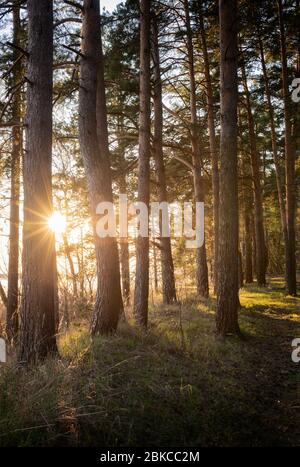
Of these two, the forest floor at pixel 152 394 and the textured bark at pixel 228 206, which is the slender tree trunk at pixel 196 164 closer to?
the textured bark at pixel 228 206

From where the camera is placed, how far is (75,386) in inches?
165

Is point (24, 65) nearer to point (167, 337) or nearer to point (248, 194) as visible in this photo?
point (167, 337)

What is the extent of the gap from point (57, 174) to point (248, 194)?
13520mm

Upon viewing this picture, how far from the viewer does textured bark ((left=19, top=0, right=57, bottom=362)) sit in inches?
204

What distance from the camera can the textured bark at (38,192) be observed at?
5172 millimetres

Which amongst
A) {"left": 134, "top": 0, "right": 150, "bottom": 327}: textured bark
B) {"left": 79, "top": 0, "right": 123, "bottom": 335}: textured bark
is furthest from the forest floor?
{"left": 134, "top": 0, "right": 150, "bottom": 327}: textured bark

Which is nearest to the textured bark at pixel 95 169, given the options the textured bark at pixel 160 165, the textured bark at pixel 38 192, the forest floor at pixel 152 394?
the forest floor at pixel 152 394

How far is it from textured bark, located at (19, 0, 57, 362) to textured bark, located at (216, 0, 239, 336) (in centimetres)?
393

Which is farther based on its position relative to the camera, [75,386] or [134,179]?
[134,179]

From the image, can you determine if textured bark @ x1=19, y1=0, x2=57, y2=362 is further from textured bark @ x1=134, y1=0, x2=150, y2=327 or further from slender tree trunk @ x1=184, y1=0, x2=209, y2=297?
slender tree trunk @ x1=184, y1=0, x2=209, y2=297

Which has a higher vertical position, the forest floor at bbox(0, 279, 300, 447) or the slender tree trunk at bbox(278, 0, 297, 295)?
the slender tree trunk at bbox(278, 0, 297, 295)

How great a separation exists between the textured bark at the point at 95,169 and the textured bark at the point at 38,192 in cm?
132

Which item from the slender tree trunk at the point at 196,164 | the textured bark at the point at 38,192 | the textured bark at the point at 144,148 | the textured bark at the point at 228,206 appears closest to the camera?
the textured bark at the point at 38,192
